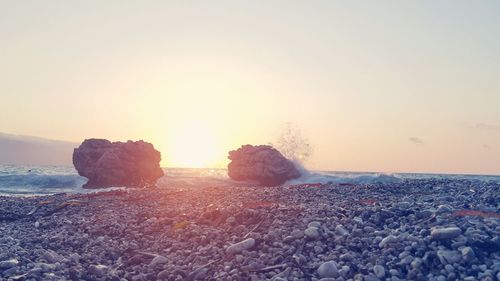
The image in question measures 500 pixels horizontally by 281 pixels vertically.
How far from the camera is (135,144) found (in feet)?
129

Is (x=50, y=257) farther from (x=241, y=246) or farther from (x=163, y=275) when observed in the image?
(x=241, y=246)

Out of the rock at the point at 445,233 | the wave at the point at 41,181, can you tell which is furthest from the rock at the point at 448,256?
the wave at the point at 41,181

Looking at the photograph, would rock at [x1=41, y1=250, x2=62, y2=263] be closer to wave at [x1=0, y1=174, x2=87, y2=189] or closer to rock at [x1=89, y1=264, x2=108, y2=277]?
rock at [x1=89, y1=264, x2=108, y2=277]

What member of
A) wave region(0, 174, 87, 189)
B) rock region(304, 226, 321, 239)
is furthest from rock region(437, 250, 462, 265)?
wave region(0, 174, 87, 189)

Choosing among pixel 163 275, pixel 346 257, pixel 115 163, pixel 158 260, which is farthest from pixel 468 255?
pixel 115 163

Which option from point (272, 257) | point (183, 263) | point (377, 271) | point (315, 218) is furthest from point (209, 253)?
point (377, 271)

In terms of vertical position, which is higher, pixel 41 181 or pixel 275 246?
pixel 275 246

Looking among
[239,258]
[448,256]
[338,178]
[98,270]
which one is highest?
[338,178]

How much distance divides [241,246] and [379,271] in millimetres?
2361

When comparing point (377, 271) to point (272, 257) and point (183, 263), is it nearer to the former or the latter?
point (272, 257)

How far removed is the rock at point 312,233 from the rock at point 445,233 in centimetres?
184

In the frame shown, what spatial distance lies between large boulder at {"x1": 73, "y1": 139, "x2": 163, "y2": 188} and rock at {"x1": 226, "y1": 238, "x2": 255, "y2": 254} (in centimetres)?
3077

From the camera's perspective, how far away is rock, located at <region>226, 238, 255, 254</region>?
7.41 meters

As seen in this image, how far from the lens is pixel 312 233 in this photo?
758cm
